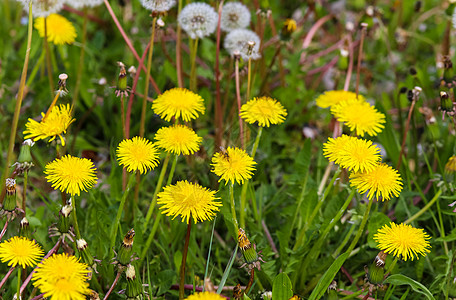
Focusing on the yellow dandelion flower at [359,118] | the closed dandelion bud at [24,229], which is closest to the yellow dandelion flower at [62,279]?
the closed dandelion bud at [24,229]

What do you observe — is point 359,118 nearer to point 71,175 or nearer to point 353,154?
point 353,154

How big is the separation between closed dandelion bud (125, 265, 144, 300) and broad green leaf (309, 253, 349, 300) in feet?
1.65

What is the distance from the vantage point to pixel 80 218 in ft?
6.40

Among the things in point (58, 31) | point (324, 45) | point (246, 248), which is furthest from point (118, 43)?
point (246, 248)

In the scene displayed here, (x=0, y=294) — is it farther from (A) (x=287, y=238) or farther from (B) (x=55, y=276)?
(A) (x=287, y=238)

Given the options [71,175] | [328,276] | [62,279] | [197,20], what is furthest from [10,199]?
[197,20]

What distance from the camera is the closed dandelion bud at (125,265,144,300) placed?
1.38m

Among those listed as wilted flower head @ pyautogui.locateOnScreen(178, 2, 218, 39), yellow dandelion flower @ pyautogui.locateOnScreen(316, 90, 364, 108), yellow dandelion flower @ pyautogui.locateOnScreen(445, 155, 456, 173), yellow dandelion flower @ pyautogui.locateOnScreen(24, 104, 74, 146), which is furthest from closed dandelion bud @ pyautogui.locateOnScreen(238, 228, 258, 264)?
wilted flower head @ pyautogui.locateOnScreen(178, 2, 218, 39)

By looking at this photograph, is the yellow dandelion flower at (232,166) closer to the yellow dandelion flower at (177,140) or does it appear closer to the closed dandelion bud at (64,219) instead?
the yellow dandelion flower at (177,140)

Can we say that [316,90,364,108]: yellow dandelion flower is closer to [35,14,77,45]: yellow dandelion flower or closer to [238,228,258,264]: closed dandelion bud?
[238,228,258,264]: closed dandelion bud

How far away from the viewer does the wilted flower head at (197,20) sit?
2.10 metres

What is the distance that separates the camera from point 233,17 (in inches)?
93.7

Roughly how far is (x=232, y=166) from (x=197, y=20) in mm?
867

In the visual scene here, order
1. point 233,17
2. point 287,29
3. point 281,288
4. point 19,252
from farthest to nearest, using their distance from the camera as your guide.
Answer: point 233,17 < point 287,29 < point 281,288 < point 19,252
